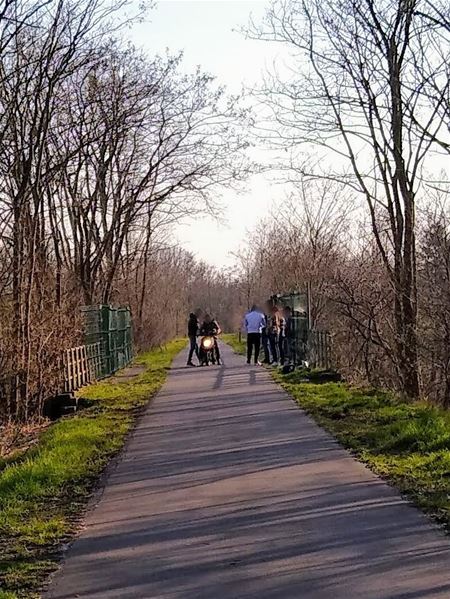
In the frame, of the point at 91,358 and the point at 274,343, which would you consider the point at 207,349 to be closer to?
the point at 274,343

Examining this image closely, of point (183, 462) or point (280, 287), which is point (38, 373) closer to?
point (183, 462)

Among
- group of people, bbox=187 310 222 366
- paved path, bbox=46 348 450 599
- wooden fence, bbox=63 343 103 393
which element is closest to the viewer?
paved path, bbox=46 348 450 599

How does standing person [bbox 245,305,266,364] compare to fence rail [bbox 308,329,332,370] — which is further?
standing person [bbox 245,305,266,364]

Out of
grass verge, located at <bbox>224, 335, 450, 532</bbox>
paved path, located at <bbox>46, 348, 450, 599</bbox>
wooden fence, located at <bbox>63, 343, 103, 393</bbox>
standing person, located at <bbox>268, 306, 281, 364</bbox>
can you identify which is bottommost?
paved path, located at <bbox>46, 348, 450, 599</bbox>

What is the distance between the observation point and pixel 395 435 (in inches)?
466

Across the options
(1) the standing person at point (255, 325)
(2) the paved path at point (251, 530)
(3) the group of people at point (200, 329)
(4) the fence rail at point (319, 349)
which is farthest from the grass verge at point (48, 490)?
(3) the group of people at point (200, 329)

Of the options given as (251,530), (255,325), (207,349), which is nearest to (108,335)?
(207,349)

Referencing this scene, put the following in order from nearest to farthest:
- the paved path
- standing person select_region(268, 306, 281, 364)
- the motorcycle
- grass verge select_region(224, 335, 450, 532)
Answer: the paved path, grass verge select_region(224, 335, 450, 532), standing person select_region(268, 306, 281, 364), the motorcycle

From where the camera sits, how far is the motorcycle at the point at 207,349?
2993 centimetres

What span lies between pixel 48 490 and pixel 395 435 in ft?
15.1

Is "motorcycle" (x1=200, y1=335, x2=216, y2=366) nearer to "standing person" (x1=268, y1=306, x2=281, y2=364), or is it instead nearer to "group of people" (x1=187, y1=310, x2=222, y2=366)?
"group of people" (x1=187, y1=310, x2=222, y2=366)

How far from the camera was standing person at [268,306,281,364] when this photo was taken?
89.9 feet

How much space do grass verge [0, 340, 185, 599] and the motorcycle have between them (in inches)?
491

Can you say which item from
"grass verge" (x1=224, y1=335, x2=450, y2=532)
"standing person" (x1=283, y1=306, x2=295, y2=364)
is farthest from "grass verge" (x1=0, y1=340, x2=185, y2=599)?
"standing person" (x1=283, y1=306, x2=295, y2=364)
